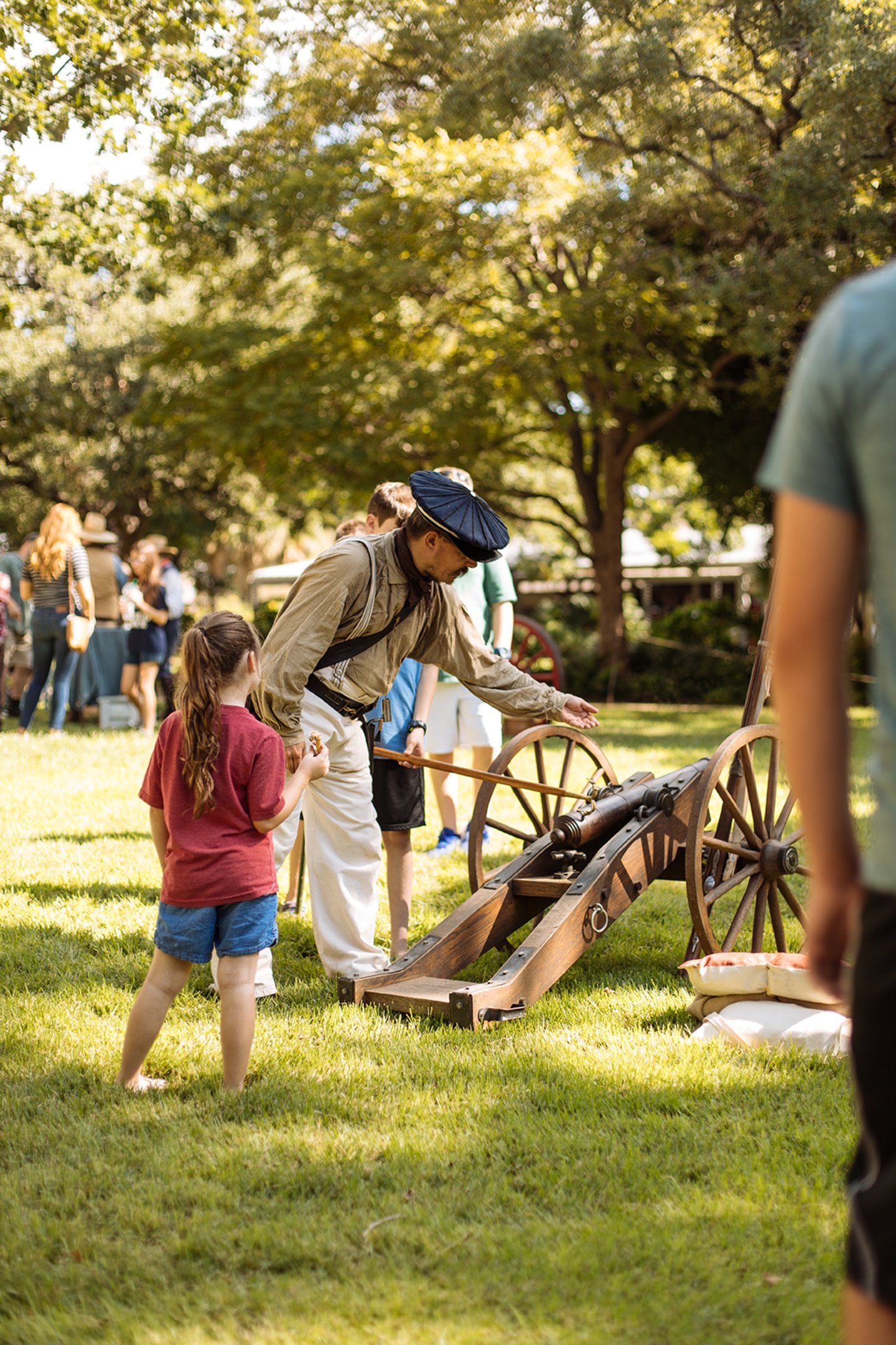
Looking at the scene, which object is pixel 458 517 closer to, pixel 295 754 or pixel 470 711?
pixel 295 754

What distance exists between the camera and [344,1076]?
3.71 metres

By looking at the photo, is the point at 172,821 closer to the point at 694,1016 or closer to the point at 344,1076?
the point at 344,1076

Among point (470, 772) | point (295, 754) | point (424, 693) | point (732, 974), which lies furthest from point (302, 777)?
point (424, 693)

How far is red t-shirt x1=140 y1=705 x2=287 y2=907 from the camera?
3439 mm

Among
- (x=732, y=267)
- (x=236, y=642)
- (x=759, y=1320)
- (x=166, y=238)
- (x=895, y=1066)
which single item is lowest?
(x=759, y=1320)

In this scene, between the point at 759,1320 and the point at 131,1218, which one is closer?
the point at 759,1320

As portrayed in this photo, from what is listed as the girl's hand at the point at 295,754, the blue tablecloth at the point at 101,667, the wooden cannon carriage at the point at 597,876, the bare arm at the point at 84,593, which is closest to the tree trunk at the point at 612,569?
the blue tablecloth at the point at 101,667

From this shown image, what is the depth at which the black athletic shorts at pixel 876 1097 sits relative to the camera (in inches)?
60.0

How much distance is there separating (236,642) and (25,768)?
6.60 meters

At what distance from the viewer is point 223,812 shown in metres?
3.46

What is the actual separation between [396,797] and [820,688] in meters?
3.60

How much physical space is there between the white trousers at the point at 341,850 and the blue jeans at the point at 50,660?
23.0ft

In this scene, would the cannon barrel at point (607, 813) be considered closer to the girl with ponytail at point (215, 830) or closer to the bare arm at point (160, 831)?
the girl with ponytail at point (215, 830)

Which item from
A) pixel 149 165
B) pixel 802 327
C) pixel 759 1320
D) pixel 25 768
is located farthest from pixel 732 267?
pixel 759 1320
